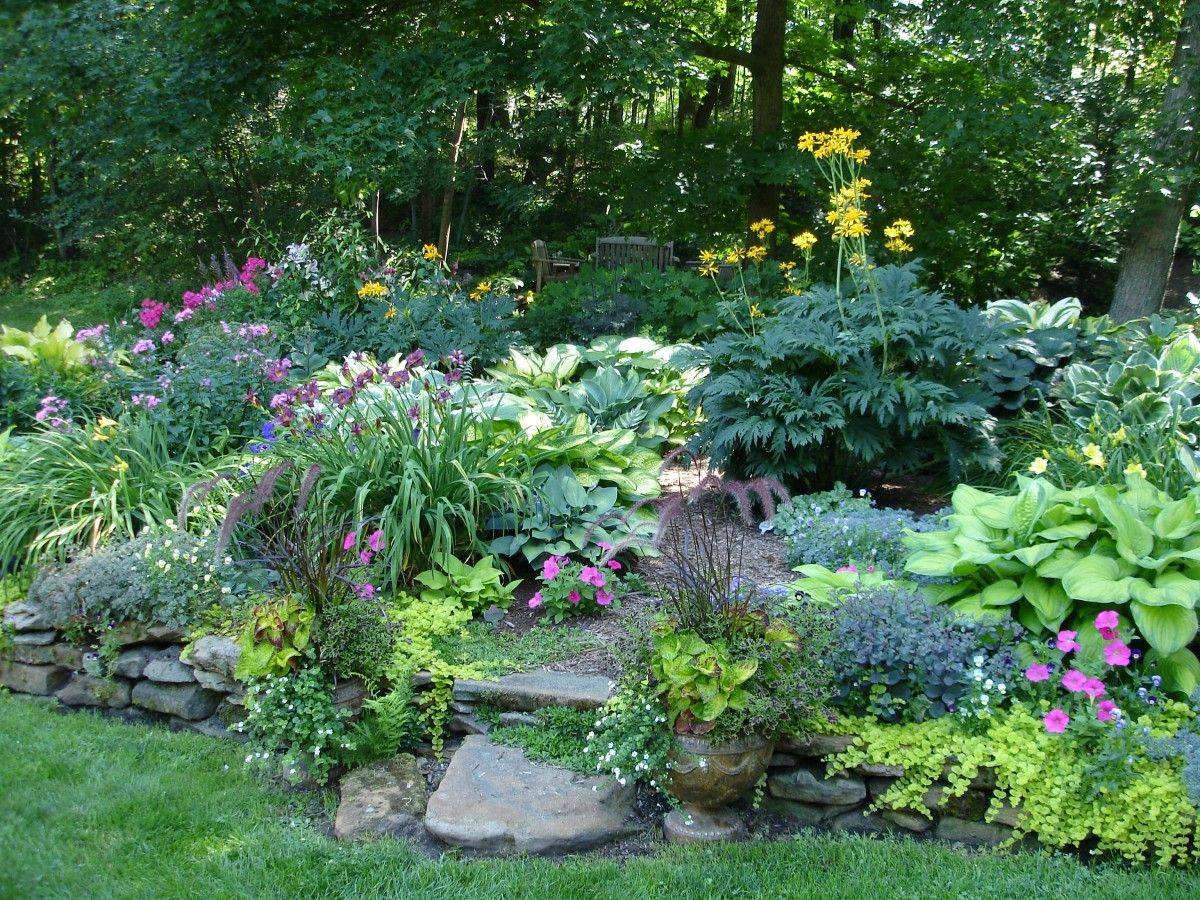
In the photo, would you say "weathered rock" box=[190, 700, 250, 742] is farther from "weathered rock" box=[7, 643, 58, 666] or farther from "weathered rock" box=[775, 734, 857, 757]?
"weathered rock" box=[775, 734, 857, 757]

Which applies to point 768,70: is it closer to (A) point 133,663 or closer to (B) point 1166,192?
(B) point 1166,192

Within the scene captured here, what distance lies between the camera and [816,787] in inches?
124

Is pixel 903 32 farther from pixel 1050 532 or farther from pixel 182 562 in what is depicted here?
pixel 182 562

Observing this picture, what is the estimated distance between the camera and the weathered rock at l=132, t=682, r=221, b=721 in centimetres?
401

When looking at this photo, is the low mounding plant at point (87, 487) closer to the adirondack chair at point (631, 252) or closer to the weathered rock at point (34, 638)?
the weathered rock at point (34, 638)

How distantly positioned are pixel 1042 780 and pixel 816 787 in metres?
0.66

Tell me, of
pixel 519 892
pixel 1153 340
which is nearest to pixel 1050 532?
pixel 519 892

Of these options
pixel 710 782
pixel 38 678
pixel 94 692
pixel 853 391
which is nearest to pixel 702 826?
pixel 710 782

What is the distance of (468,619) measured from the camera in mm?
3973

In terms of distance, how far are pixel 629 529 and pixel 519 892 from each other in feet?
6.18

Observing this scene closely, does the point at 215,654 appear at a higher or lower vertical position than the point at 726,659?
lower

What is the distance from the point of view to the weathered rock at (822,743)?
3145 mm

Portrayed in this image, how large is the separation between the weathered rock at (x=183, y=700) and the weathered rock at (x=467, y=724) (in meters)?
1.06

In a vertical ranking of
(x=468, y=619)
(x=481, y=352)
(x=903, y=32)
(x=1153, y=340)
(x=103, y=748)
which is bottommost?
(x=103, y=748)
